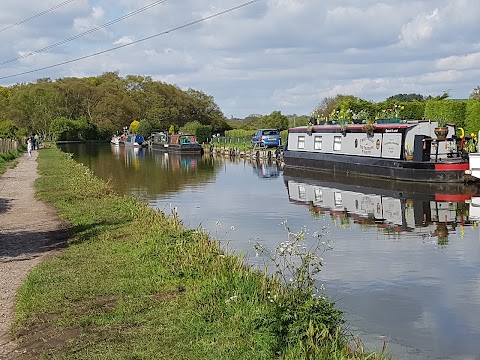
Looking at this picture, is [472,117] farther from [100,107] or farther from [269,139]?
[100,107]

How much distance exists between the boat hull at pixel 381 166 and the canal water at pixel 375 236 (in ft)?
1.31

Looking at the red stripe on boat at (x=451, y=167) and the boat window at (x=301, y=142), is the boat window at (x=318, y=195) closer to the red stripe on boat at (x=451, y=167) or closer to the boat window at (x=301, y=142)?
the red stripe on boat at (x=451, y=167)

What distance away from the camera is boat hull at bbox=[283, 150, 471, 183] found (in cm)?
2044

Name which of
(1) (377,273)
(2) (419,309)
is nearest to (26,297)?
(2) (419,309)

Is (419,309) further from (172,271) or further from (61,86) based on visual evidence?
(61,86)

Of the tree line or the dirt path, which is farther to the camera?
the tree line

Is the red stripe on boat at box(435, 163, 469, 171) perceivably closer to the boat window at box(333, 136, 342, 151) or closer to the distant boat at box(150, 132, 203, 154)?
the boat window at box(333, 136, 342, 151)

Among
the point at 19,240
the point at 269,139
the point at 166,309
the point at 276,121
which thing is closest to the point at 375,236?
the point at 19,240

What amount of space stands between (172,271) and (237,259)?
2.68 feet

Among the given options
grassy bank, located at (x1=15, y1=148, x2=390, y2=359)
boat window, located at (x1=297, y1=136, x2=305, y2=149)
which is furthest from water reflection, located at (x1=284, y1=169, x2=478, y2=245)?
grassy bank, located at (x1=15, y1=148, x2=390, y2=359)

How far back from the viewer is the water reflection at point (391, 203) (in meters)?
14.0

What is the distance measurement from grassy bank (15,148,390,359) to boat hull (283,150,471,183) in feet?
43.7

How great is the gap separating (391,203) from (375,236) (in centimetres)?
509

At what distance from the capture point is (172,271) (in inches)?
297
